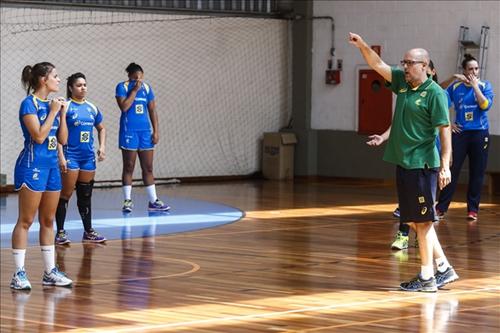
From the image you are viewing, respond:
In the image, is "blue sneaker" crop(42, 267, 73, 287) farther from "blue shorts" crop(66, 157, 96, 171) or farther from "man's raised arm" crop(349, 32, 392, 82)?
"man's raised arm" crop(349, 32, 392, 82)

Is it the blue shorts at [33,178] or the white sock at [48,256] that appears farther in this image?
the white sock at [48,256]

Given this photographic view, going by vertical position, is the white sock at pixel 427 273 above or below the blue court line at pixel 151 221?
above

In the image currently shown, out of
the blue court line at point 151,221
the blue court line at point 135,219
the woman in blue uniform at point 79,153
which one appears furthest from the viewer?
the blue court line at point 151,221

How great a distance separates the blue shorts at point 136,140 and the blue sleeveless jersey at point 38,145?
19.0 ft

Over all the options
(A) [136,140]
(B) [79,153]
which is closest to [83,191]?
(B) [79,153]

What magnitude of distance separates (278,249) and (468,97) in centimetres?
373

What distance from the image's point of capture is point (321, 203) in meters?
16.4

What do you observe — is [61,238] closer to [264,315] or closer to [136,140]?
[136,140]

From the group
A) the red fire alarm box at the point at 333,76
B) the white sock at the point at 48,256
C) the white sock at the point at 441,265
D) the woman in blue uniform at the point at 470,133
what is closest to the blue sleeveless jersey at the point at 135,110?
the woman in blue uniform at the point at 470,133

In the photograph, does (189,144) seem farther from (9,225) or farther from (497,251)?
(497,251)

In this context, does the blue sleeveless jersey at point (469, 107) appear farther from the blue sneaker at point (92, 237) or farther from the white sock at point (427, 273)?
the white sock at point (427, 273)

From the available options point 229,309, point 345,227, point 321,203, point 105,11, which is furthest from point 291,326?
point 105,11

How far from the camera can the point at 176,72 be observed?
19.9 m

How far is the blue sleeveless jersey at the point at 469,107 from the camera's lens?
13.7 meters
